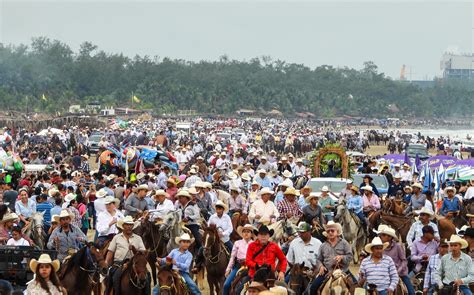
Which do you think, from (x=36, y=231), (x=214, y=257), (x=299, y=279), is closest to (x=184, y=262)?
(x=299, y=279)

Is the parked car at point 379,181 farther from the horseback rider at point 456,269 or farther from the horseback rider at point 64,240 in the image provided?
the horseback rider at point 456,269

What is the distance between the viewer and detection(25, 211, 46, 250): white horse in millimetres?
18663

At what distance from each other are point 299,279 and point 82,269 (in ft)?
9.45

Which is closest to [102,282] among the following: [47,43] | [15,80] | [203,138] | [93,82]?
[203,138]

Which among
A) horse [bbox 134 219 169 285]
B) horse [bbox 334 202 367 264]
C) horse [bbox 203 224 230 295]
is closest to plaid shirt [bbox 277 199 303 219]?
horse [bbox 203 224 230 295]

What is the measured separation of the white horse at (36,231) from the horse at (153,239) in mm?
1684

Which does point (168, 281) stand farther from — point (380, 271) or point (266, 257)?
point (380, 271)

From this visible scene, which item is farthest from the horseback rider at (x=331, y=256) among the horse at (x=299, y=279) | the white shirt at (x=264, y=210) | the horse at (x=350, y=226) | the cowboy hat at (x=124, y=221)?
the horse at (x=350, y=226)

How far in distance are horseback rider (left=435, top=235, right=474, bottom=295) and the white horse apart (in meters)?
7.22

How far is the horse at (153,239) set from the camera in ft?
64.7

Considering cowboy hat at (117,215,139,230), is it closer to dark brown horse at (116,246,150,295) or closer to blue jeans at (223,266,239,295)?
dark brown horse at (116,246,150,295)

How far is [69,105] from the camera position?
127750 mm

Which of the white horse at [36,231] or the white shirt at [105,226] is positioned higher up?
the white shirt at [105,226]

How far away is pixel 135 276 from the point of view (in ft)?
48.6
